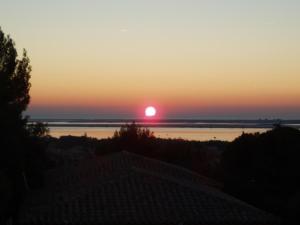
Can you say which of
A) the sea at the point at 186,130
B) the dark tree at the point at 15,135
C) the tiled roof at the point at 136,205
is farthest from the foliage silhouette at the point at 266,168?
the sea at the point at 186,130

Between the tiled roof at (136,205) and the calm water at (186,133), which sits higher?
the calm water at (186,133)

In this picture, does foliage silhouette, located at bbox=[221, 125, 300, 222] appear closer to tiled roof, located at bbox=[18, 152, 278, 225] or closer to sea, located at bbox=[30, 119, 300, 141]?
tiled roof, located at bbox=[18, 152, 278, 225]

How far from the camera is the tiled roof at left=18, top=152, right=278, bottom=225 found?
17.2 metres

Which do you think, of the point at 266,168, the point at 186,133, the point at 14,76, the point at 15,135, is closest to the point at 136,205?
the point at 15,135

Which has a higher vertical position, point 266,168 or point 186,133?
point 186,133

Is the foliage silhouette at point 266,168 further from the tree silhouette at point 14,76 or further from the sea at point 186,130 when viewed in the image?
the sea at point 186,130

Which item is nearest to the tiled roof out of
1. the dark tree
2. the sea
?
the dark tree

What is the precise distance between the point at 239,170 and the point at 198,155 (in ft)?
42.0

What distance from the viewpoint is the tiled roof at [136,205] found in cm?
1719

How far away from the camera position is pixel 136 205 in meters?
17.9

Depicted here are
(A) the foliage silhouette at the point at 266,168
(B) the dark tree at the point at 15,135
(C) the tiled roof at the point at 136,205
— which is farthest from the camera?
(A) the foliage silhouette at the point at 266,168

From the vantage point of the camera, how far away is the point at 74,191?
1989 cm

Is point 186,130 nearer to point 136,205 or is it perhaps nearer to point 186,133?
point 186,133

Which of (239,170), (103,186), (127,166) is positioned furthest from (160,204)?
(239,170)
